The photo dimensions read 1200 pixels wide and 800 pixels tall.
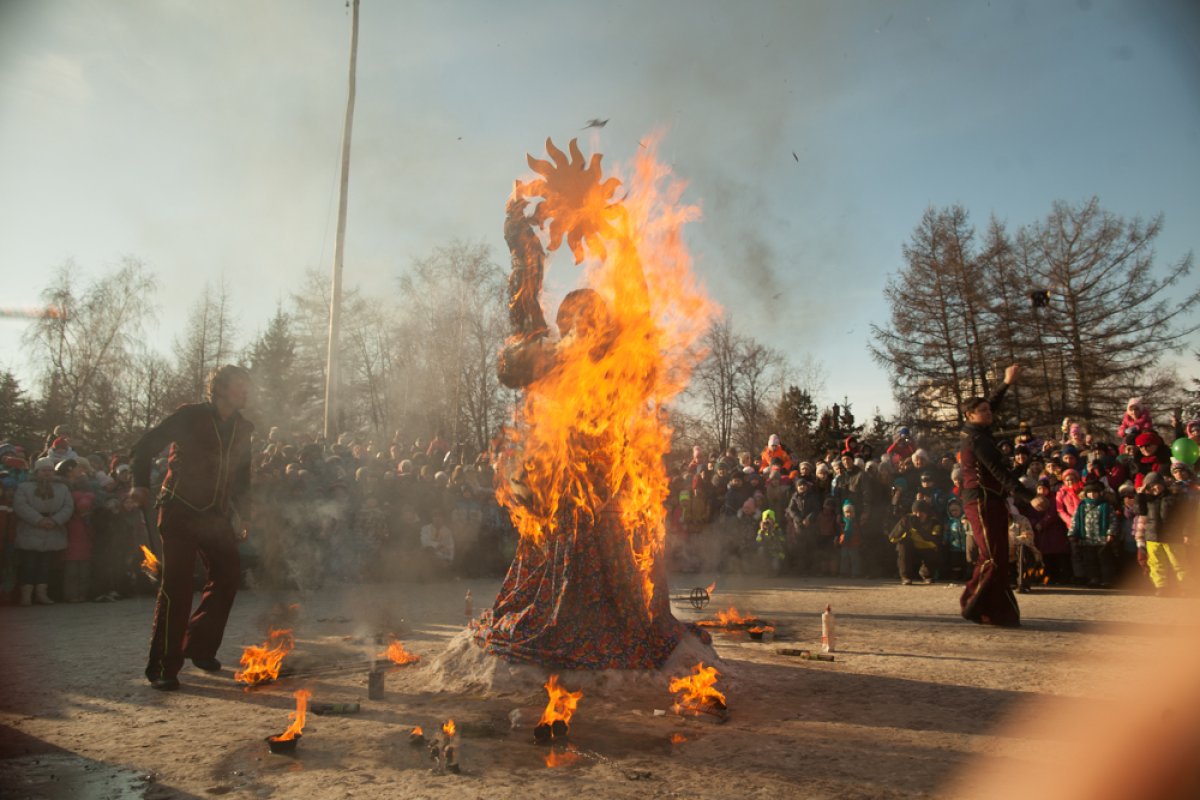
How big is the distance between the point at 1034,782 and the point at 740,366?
30659 mm

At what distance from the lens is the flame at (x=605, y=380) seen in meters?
5.58

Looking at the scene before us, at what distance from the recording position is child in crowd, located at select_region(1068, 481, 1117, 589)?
11.2m

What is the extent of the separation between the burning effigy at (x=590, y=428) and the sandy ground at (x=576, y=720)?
481 mm

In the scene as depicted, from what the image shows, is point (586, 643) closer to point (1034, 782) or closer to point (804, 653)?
point (804, 653)

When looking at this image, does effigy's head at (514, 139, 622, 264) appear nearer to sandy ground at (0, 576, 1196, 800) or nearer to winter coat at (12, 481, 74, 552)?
sandy ground at (0, 576, 1196, 800)

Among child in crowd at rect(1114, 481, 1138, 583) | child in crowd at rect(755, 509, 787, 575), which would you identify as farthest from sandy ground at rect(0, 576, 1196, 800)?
child in crowd at rect(755, 509, 787, 575)

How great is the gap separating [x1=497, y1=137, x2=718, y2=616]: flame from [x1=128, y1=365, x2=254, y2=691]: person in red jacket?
232cm

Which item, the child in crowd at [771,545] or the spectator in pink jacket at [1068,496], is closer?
the spectator in pink jacket at [1068,496]

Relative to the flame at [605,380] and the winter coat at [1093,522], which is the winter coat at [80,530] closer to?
the flame at [605,380]

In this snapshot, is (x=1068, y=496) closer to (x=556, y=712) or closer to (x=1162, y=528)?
(x=1162, y=528)

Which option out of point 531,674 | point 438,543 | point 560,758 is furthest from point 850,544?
point 560,758

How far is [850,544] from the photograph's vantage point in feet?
45.3

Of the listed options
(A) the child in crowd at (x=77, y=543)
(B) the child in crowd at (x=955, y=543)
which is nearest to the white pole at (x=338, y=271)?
(A) the child in crowd at (x=77, y=543)

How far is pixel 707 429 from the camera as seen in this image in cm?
3828
